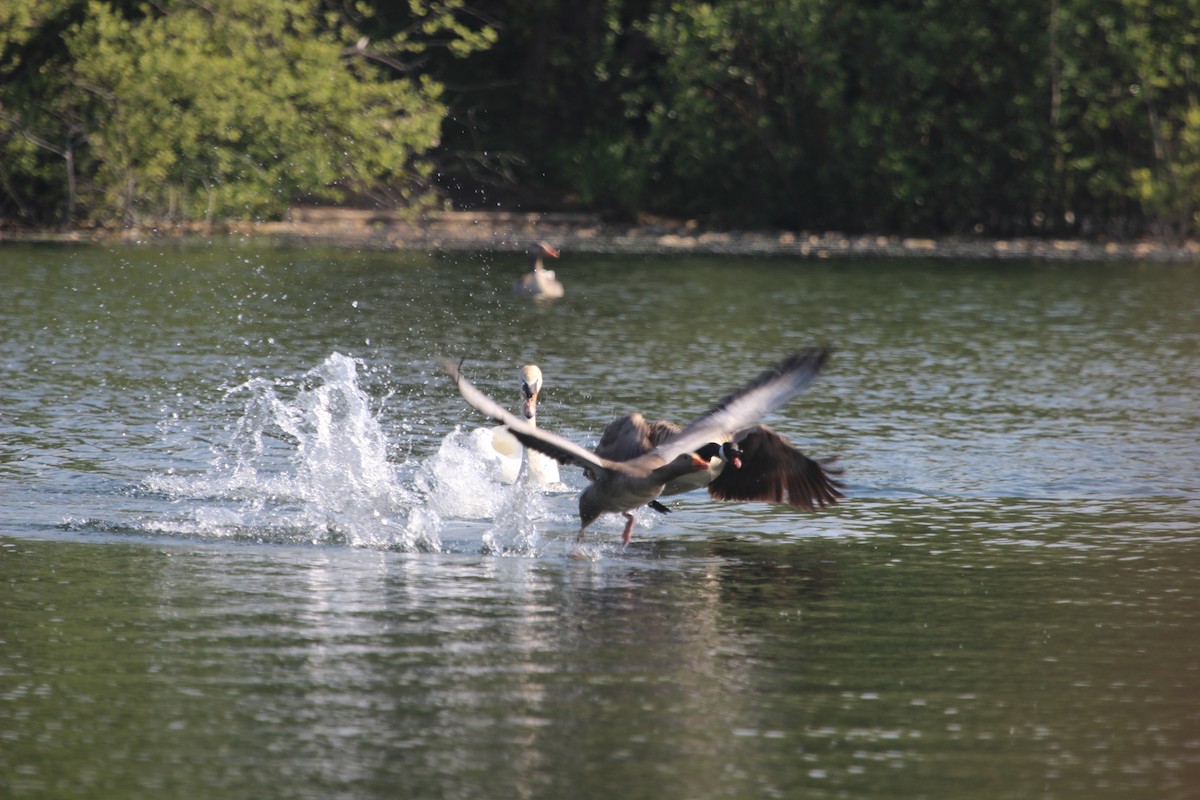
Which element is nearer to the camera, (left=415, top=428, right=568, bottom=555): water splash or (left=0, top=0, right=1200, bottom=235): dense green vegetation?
(left=415, top=428, right=568, bottom=555): water splash

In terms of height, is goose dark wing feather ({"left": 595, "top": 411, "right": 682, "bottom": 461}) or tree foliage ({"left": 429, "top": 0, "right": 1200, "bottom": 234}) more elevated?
tree foliage ({"left": 429, "top": 0, "right": 1200, "bottom": 234})

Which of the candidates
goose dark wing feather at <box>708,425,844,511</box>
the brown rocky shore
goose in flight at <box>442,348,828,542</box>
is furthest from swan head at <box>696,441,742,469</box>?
the brown rocky shore

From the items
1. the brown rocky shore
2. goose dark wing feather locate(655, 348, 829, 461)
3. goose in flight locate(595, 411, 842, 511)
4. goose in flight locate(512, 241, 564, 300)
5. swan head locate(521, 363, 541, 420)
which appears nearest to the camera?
goose dark wing feather locate(655, 348, 829, 461)

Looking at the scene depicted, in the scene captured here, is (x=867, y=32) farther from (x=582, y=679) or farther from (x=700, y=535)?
(x=582, y=679)

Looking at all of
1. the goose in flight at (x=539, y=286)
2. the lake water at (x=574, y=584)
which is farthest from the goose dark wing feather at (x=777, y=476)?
the goose in flight at (x=539, y=286)

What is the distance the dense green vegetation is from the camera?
3000cm

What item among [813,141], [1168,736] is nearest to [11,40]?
[813,141]

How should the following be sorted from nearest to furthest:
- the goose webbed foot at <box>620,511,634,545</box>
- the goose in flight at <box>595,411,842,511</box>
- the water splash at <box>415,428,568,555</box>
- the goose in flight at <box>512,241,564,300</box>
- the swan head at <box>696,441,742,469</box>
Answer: the swan head at <box>696,441,742,469</box> < the water splash at <box>415,428,568,555</box> < the goose webbed foot at <box>620,511,634,545</box> < the goose in flight at <box>595,411,842,511</box> < the goose in flight at <box>512,241,564,300</box>

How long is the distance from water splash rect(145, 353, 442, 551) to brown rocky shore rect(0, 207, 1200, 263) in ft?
61.8

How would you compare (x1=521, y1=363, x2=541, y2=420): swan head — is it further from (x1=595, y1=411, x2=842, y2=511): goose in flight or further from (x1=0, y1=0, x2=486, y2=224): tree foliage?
(x1=0, y1=0, x2=486, y2=224): tree foliage

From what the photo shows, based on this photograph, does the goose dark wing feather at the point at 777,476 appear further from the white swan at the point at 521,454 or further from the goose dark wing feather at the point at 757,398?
the white swan at the point at 521,454

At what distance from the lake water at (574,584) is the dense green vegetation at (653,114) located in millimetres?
9847

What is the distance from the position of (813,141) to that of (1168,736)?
3088 cm

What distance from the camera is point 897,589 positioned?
10.0 meters
